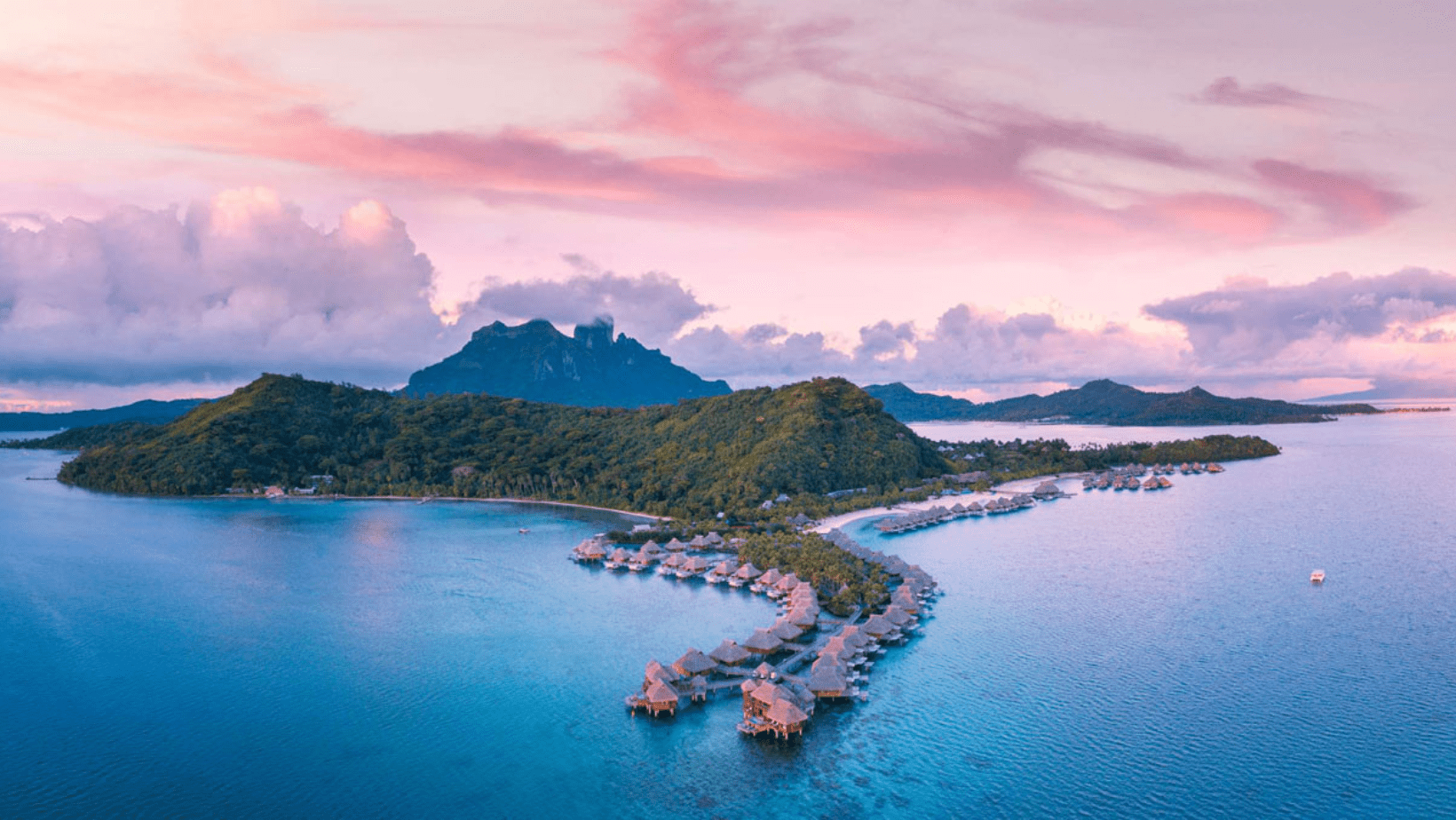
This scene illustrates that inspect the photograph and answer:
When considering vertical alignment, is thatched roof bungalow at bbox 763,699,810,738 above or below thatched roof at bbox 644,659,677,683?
below

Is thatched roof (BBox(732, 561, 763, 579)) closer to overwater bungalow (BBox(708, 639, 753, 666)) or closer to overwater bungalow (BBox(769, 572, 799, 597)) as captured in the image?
overwater bungalow (BBox(769, 572, 799, 597))

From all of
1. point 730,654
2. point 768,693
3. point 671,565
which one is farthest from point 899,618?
point 671,565

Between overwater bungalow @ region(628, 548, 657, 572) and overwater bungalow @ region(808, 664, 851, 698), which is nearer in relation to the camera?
overwater bungalow @ region(808, 664, 851, 698)

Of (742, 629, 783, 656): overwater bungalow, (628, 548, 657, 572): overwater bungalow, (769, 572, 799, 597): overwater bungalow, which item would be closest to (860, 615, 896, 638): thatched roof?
(742, 629, 783, 656): overwater bungalow

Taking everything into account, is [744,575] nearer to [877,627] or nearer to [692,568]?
[692,568]

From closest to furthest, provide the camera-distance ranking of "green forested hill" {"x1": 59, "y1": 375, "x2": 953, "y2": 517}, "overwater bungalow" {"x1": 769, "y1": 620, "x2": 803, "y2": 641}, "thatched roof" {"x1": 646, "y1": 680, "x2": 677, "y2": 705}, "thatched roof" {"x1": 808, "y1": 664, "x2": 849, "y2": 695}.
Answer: "thatched roof" {"x1": 646, "y1": 680, "x2": 677, "y2": 705} → "thatched roof" {"x1": 808, "y1": 664, "x2": 849, "y2": 695} → "overwater bungalow" {"x1": 769, "y1": 620, "x2": 803, "y2": 641} → "green forested hill" {"x1": 59, "y1": 375, "x2": 953, "y2": 517}

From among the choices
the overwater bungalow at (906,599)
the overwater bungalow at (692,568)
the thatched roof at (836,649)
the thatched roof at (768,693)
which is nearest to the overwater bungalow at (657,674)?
the thatched roof at (768,693)

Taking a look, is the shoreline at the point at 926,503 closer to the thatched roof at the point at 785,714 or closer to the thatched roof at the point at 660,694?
the thatched roof at the point at 660,694
